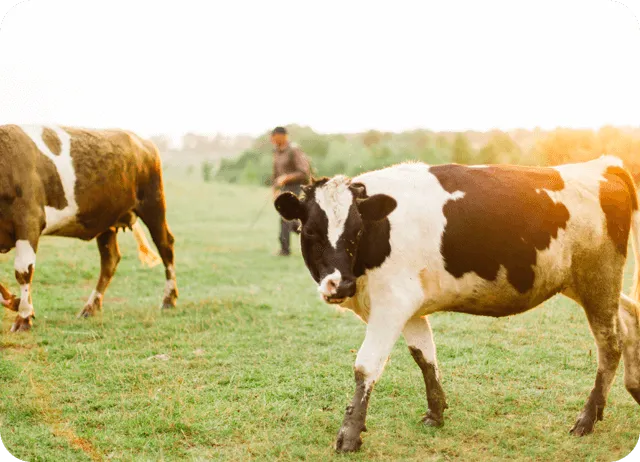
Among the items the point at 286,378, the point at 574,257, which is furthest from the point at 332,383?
the point at 574,257

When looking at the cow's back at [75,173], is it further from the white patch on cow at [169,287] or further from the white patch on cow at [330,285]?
the white patch on cow at [330,285]

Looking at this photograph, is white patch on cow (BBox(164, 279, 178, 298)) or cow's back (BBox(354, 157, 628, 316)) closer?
cow's back (BBox(354, 157, 628, 316))

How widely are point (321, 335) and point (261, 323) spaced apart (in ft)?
2.82

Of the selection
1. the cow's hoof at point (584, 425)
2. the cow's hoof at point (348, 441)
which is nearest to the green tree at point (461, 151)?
the cow's hoof at point (584, 425)

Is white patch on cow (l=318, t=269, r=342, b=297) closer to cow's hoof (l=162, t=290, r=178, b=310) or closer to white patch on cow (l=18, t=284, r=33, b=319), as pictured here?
white patch on cow (l=18, t=284, r=33, b=319)

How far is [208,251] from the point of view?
13938 millimetres

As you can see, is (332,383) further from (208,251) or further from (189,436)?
(208,251)

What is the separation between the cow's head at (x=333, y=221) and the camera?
439 centimetres

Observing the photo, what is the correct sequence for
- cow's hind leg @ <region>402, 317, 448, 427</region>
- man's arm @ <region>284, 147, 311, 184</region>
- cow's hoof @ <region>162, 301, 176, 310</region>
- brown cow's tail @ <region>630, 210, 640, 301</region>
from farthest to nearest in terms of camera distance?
man's arm @ <region>284, 147, 311, 184</region>, cow's hoof @ <region>162, 301, 176, 310</region>, brown cow's tail @ <region>630, 210, 640, 301</region>, cow's hind leg @ <region>402, 317, 448, 427</region>

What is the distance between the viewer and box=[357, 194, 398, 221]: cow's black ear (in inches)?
180

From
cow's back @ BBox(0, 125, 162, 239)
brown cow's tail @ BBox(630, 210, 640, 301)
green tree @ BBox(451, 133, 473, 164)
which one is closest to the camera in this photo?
brown cow's tail @ BBox(630, 210, 640, 301)

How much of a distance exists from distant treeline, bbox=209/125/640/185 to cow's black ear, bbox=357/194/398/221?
780 mm

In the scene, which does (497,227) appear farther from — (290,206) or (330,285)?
(290,206)

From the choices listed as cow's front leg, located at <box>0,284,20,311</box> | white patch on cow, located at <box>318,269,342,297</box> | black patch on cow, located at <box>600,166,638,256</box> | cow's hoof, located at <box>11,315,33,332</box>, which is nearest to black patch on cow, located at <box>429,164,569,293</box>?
black patch on cow, located at <box>600,166,638,256</box>
